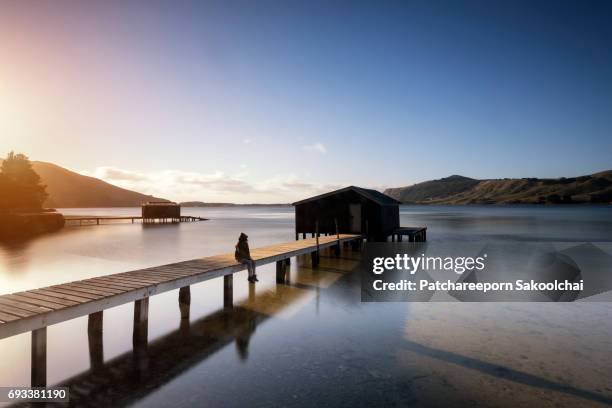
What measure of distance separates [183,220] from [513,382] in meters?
88.0

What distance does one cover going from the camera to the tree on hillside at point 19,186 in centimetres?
5222

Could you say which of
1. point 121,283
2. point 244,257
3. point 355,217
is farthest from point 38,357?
point 355,217

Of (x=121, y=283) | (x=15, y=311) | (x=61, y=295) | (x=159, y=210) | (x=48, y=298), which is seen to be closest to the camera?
(x=15, y=311)

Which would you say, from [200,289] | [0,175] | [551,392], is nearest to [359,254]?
[200,289]

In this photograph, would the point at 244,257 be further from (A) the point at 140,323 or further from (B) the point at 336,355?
(B) the point at 336,355

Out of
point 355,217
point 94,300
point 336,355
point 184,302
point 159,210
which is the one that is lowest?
point 336,355

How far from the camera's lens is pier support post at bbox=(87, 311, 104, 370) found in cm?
895

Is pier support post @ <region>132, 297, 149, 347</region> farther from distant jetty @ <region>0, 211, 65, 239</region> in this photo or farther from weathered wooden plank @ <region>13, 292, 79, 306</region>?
distant jetty @ <region>0, 211, 65, 239</region>

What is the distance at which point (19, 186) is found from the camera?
175ft

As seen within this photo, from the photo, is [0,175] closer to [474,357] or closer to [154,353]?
[154,353]

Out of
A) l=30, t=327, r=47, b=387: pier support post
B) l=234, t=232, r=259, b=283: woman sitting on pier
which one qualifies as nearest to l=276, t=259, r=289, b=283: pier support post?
l=234, t=232, r=259, b=283: woman sitting on pier

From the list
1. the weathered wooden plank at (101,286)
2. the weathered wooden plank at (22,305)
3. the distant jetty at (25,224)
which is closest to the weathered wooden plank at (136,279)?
the weathered wooden plank at (101,286)

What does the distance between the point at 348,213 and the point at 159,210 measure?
195 feet

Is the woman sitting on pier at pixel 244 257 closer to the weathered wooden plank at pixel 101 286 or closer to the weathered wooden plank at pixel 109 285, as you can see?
the weathered wooden plank at pixel 109 285
